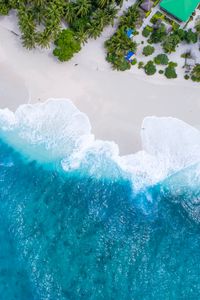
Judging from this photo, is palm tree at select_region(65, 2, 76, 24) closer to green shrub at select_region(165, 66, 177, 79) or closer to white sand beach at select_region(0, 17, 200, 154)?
white sand beach at select_region(0, 17, 200, 154)

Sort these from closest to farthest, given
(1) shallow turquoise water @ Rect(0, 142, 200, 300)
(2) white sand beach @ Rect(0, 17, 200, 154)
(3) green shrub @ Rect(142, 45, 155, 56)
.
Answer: (1) shallow turquoise water @ Rect(0, 142, 200, 300)
(3) green shrub @ Rect(142, 45, 155, 56)
(2) white sand beach @ Rect(0, 17, 200, 154)

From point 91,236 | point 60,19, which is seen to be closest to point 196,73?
point 60,19

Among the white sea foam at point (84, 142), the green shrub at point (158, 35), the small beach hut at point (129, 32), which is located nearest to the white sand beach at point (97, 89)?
the white sea foam at point (84, 142)

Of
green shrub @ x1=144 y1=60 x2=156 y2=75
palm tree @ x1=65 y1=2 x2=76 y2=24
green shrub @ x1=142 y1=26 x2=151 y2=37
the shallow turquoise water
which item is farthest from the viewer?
green shrub @ x1=142 y1=26 x2=151 y2=37

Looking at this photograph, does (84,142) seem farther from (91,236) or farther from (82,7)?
(82,7)

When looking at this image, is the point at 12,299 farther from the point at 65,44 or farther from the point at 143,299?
the point at 65,44

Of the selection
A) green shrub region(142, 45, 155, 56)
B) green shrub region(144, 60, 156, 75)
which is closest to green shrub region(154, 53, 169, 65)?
green shrub region(144, 60, 156, 75)
